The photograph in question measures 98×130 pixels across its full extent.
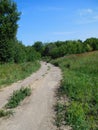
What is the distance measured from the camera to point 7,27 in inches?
1515

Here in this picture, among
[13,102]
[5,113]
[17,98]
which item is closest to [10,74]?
[17,98]

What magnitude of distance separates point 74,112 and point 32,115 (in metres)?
1.66

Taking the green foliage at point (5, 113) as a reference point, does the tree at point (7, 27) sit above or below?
above

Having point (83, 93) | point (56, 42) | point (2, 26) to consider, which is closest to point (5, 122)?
point (83, 93)

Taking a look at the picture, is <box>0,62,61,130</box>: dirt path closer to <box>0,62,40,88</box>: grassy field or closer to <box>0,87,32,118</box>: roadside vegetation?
<box>0,87,32,118</box>: roadside vegetation

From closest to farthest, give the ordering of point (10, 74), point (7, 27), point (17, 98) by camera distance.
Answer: point (17, 98) → point (10, 74) → point (7, 27)

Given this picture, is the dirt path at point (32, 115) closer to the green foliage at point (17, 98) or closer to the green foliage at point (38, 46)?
the green foliage at point (17, 98)

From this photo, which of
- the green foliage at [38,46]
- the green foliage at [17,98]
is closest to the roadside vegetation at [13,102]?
the green foliage at [17,98]

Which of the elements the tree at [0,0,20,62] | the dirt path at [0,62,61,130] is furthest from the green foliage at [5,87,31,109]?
the tree at [0,0,20,62]

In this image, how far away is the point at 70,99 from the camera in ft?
44.3

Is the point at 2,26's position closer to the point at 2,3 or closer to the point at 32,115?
the point at 2,3

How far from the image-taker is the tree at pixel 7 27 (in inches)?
1519

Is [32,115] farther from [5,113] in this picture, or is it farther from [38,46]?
[38,46]

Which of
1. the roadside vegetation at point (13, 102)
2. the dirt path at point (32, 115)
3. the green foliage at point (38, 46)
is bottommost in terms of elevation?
the dirt path at point (32, 115)
